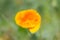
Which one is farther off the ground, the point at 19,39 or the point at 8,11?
the point at 8,11

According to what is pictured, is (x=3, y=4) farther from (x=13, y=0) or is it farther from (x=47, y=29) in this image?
(x=47, y=29)

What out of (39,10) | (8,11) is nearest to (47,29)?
(39,10)

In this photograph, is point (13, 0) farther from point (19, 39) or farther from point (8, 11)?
point (19, 39)

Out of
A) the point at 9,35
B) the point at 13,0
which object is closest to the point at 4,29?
the point at 9,35
